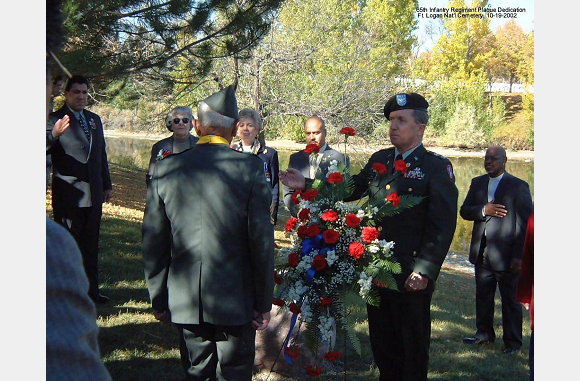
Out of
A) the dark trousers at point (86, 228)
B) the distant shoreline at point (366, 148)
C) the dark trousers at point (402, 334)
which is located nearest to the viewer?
the dark trousers at point (402, 334)

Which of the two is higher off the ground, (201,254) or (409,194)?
(409,194)

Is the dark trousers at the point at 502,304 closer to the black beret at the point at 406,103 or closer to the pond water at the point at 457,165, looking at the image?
the black beret at the point at 406,103

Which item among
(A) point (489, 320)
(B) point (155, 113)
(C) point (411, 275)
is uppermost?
(B) point (155, 113)

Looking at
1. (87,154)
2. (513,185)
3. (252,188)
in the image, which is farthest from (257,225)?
(513,185)

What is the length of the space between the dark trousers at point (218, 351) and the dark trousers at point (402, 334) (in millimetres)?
1159

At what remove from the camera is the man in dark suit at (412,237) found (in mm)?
4199

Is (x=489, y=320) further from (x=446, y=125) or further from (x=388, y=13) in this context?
(x=446, y=125)

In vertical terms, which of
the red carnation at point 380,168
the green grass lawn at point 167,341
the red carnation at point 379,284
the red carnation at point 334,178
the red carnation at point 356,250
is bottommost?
the green grass lawn at point 167,341

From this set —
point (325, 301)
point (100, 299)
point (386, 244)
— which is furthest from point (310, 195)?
point (100, 299)

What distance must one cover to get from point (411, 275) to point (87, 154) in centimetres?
354

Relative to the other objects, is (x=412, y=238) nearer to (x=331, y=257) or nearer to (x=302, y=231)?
(x=331, y=257)

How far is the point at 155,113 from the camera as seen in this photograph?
67.3ft

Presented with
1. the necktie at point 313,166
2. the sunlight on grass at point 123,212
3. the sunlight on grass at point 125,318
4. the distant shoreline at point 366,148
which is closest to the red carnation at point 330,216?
the necktie at point 313,166

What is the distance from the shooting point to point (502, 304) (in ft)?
22.5
